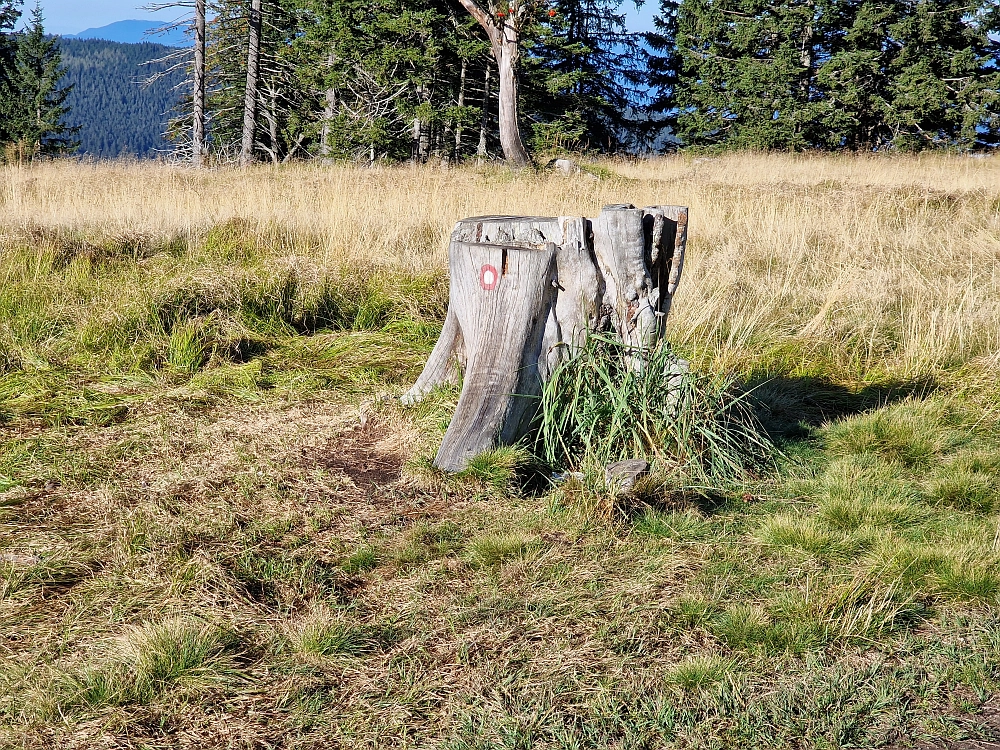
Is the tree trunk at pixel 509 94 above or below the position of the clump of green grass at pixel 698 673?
above

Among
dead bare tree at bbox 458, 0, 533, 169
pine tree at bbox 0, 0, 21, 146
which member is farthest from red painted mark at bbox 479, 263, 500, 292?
pine tree at bbox 0, 0, 21, 146

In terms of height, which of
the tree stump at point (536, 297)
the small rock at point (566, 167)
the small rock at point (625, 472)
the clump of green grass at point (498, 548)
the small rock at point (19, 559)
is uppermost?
the small rock at point (566, 167)

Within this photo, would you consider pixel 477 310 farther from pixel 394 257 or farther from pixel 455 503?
pixel 394 257

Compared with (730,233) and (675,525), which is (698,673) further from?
(730,233)

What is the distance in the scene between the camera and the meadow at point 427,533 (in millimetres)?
2211

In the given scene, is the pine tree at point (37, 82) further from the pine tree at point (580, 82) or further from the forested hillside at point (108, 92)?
the forested hillside at point (108, 92)

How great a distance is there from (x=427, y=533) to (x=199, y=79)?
21698 mm

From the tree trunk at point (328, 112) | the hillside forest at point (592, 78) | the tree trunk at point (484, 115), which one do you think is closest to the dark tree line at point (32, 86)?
the hillside forest at point (592, 78)

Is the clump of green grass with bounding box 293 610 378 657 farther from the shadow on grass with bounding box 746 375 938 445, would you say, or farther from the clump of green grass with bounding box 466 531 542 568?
the shadow on grass with bounding box 746 375 938 445

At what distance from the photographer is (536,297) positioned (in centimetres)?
360

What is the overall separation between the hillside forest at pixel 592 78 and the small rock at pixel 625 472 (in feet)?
57.0

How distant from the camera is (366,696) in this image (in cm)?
224

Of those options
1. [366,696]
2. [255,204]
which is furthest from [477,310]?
[255,204]

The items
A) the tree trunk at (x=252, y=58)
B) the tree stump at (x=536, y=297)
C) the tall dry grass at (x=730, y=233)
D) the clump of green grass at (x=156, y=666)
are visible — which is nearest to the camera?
the clump of green grass at (x=156, y=666)
